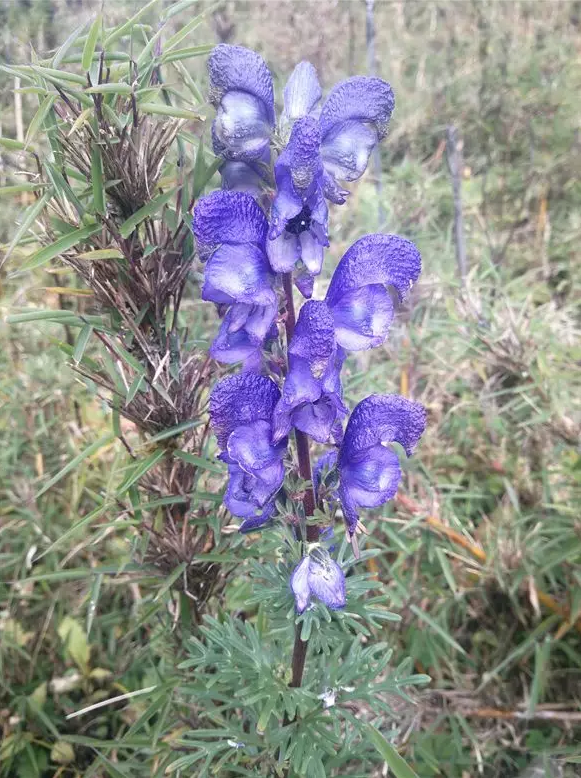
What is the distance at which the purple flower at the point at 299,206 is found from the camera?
1.00 meters

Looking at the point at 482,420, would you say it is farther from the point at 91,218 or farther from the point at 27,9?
the point at 27,9

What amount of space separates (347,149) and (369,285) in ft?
0.72

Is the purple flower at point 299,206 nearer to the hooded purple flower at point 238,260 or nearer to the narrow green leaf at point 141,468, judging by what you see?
the hooded purple flower at point 238,260

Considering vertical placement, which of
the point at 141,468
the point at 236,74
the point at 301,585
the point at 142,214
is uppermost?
the point at 236,74

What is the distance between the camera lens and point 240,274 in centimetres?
111

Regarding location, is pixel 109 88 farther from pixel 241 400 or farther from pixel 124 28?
pixel 241 400

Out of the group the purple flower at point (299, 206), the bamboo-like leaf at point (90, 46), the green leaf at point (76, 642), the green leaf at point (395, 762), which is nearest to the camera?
the purple flower at point (299, 206)

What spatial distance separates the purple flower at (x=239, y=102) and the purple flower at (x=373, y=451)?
47 cm

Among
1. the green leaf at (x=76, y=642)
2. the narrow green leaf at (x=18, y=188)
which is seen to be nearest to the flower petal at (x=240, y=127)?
the narrow green leaf at (x=18, y=188)

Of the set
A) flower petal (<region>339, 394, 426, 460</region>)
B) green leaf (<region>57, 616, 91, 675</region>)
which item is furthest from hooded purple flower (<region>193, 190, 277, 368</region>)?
green leaf (<region>57, 616, 91, 675</region>)

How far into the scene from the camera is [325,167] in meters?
1.14

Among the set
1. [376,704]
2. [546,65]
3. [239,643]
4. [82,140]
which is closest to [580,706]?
[376,704]

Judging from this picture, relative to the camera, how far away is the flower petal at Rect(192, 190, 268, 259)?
1086mm

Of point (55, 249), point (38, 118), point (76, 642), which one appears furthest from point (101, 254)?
point (76, 642)
